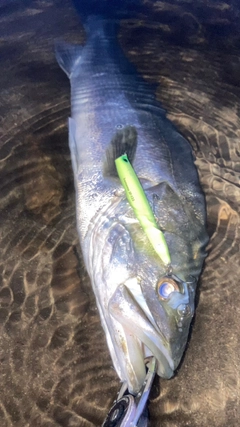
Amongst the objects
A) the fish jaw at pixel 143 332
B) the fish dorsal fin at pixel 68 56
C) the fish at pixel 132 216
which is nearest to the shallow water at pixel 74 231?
the fish dorsal fin at pixel 68 56

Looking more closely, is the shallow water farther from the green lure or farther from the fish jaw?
the green lure

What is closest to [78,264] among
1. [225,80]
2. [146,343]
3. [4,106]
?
[146,343]

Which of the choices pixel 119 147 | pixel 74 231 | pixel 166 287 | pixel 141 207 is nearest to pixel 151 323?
pixel 166 287

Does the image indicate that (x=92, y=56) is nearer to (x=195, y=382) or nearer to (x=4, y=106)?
(x=4, y=106)

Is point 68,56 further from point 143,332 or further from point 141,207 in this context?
point 143,332

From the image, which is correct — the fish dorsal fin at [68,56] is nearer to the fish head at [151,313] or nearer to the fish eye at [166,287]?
the fish head at [151,313]

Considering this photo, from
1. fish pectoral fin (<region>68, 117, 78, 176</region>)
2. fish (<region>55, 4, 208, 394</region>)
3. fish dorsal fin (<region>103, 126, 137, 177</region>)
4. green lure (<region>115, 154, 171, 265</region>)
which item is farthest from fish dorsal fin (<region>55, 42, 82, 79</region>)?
green lure (<region>115, 154, 171, 265</region>)
